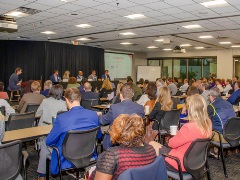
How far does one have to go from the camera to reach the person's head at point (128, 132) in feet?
6.08

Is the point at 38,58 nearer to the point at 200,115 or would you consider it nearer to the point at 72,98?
the point at 72,98

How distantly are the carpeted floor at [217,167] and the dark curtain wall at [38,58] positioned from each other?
9.46 m

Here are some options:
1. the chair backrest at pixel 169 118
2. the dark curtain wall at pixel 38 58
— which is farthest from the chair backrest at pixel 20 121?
the dark curtain wall at pixel 38 58

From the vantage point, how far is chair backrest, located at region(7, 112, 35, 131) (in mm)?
3803

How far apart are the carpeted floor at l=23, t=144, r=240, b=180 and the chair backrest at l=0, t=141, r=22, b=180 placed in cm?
138

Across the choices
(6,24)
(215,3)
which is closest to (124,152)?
(215,3)

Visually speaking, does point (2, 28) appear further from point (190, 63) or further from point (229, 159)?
point (190, 63)

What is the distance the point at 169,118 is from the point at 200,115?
2010mm

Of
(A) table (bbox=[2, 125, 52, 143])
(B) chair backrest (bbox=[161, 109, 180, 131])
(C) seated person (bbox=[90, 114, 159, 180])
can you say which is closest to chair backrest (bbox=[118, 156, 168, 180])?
(C) seated person (bbox=[90, 114, 159, 180])

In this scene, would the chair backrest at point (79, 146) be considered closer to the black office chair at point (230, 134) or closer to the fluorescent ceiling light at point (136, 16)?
the black office chair at point (230, 134)

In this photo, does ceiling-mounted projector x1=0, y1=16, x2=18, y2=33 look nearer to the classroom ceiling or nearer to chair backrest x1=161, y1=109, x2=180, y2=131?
the classroom ceiling

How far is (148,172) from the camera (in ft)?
5.57

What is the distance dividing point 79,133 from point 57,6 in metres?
4.99

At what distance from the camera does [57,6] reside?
22.6 ft
